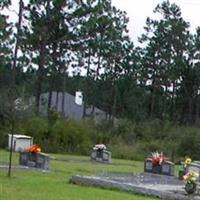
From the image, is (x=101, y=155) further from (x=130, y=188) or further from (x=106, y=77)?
(x=106, y=77)

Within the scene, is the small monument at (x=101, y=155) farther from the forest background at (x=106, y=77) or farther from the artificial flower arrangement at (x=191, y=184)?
the artificial flower arrangement at (x=191, y=184)

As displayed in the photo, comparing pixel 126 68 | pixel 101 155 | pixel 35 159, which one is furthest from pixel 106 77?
pixel 35 159

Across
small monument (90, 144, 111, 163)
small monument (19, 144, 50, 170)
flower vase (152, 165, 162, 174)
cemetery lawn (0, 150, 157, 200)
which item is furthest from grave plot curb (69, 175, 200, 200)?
small monument (90, 144, 111, 163)

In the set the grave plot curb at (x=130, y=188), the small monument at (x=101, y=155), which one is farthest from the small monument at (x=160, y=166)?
the grave plot curb at (x=130, y=188)

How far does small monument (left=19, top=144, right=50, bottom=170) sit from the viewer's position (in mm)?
23747

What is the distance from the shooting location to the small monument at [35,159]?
23.7 m

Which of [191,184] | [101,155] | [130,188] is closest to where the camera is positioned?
[191,184]

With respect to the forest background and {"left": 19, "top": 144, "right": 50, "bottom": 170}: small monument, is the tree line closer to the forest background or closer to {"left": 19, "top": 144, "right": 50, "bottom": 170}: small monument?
the forest background

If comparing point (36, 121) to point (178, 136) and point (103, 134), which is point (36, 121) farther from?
point (178, 136)

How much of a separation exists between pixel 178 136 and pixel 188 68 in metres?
31.3

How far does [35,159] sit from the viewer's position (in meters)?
24.1

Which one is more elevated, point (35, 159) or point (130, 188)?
point (35, 159)

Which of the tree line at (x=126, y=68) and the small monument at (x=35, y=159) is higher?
the tree line at (x=126, y=68)

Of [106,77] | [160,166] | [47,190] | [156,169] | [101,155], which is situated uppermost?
[106,77]
